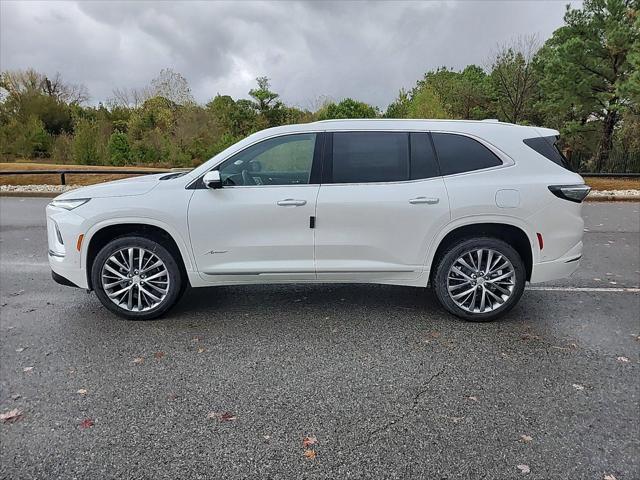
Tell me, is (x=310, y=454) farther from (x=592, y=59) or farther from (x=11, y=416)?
(x=592, y=59)

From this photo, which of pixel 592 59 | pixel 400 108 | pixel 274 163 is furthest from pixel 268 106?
pixel 274 163

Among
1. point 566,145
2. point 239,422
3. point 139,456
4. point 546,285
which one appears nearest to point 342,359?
point 239,422

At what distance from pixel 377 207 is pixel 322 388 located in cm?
172

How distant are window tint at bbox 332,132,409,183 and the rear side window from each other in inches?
46.8

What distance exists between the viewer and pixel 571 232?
4262 millimetres

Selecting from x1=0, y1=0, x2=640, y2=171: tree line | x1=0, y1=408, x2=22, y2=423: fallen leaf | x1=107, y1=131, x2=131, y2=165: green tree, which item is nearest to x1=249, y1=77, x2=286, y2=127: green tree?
x1=0, y1=0, x2=640, y2=171: tree line

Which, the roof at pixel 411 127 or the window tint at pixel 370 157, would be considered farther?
the roof at pixel 411 127

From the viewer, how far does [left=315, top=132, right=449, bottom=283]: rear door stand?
418 centimetres

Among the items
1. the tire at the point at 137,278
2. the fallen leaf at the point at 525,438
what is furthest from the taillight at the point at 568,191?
the tire at the point at 137,278

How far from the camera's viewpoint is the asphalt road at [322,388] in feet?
8.29

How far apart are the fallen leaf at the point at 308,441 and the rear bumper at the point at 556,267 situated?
2.74m

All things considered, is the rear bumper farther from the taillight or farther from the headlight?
the headlight

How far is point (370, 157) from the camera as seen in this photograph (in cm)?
432

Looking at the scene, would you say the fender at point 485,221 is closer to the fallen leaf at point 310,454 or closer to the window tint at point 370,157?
the window tint at point 370,157
